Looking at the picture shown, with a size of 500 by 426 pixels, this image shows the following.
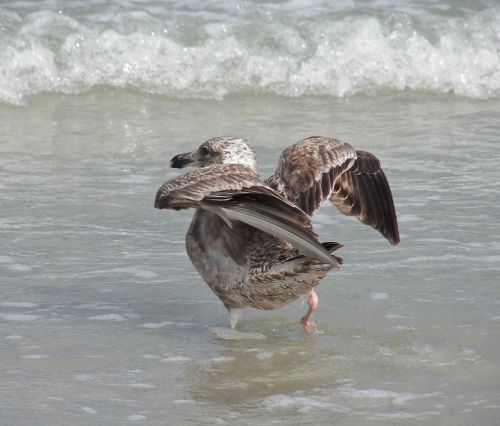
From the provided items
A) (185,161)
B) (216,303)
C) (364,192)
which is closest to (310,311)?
(216,303)

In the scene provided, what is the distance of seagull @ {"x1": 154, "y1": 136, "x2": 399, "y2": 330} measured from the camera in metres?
4.80

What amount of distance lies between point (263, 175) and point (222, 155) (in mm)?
1843

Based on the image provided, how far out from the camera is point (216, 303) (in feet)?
19.8

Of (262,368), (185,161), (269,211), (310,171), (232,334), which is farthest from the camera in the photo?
(185,161)

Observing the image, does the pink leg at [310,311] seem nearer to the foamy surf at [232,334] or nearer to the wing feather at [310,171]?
the foamy surf at [232,334]

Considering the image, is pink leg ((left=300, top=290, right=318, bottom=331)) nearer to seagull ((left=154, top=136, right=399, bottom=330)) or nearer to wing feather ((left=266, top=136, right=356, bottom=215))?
seagull ((left=154, top=136, right=399, bottom=330))

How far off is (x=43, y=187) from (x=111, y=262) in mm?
1444

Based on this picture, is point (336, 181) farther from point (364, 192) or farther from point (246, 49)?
point (246, 49)

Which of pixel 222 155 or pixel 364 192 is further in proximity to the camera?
pixel 222 155

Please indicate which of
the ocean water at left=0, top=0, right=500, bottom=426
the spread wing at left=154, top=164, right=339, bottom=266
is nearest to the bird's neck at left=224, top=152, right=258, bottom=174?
the ocean water at left=0, top=0, right=500, bottom=426

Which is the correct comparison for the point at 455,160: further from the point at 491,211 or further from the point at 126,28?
the point at 126,28

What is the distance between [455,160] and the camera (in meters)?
8.50

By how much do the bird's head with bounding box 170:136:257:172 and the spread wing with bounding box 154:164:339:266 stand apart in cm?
101

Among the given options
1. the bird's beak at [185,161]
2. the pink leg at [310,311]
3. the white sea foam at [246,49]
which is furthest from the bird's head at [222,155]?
the white sea foam at [246,49]
